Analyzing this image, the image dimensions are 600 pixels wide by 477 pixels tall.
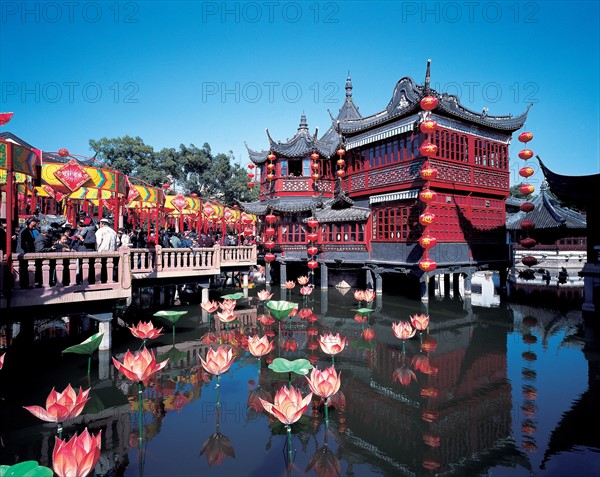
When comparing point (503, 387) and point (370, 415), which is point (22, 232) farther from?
point (503, 387)

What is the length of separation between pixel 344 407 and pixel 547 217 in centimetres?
2429

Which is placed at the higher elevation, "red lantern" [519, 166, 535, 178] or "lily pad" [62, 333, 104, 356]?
"red lantern" [519, 166, 535, 178]

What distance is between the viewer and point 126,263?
26.9 ft

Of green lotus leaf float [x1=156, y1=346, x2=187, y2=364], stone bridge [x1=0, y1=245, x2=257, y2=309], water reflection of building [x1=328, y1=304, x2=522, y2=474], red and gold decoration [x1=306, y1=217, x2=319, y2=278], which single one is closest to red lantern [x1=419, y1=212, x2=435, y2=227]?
water reflection of building [x1=328, y1=304, x2=522, y2=474]

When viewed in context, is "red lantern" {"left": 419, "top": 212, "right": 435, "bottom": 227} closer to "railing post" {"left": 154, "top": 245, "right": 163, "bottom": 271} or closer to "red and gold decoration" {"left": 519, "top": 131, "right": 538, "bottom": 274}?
"red and gold decoration" {"left": 519, "top": 131, "right": 538, "bottom": 274}

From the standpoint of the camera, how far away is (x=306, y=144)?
24375 millimetres

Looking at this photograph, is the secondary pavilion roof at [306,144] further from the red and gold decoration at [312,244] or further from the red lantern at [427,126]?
the red lantern at [427,126]

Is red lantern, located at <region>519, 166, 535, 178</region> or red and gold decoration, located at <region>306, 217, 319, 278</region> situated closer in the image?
red lantern, located at <region>519, 166, 535, 178</region>

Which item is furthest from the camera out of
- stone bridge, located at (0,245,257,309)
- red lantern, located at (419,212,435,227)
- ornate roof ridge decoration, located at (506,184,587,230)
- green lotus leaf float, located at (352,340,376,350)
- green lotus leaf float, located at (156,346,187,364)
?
ornate roof ridge decoration, located at (506,184,587,230)

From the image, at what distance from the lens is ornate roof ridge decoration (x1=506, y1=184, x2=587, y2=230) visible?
75.4 ft

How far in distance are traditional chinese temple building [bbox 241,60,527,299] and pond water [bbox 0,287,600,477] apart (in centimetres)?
587

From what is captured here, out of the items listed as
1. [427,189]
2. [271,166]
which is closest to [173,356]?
[427,189]

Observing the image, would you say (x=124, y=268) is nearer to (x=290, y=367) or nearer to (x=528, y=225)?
(x=290, y=367)

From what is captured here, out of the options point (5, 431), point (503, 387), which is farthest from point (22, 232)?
point (503, 387)
